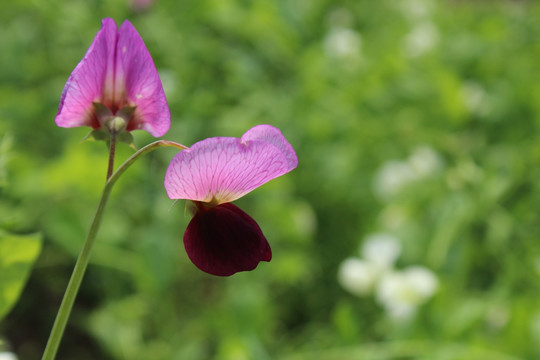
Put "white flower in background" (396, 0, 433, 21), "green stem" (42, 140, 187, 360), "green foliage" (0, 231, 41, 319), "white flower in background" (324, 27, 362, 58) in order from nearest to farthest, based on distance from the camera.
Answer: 1. "green stem" (42, 140, 187, 360)
2. "green foliage" (0, 231, 41, 319)
3. "white flower in background" (324, 27, 362, 58)
4. "white flower in background" (396, 0, 433, 21)

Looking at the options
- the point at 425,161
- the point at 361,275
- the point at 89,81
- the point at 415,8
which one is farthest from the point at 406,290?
the point at 415,8

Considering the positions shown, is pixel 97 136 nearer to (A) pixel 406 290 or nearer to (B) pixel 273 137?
(B) pixel 273 137

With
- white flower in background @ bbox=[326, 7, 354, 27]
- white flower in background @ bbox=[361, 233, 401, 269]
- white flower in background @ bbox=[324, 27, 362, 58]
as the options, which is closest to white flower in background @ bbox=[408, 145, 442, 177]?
white flower in background @ bbox=[361, 233, 401, 269]

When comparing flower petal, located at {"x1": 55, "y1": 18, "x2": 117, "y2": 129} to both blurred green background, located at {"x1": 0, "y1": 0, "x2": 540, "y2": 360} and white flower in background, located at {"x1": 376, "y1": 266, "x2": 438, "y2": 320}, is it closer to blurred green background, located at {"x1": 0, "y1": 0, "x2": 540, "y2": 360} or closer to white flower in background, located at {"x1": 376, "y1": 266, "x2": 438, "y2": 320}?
blurred green background, located at {"x1": 0, "y1": 0, "x2": 540, "y2": 360}

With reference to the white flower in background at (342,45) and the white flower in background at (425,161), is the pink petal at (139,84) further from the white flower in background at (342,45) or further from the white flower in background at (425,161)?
the white flower in background at (342,45)

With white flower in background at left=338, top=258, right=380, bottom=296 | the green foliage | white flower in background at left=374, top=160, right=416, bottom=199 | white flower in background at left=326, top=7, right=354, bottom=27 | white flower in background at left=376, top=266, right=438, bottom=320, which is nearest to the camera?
the green foliage
